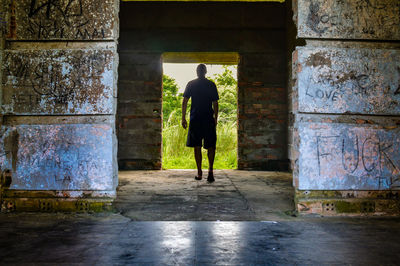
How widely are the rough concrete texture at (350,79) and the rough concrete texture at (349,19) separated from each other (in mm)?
139

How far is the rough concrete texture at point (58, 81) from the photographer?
9.27 ft

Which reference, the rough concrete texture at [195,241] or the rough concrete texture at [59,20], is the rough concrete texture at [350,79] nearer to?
the rough concrete texture at [195,241]

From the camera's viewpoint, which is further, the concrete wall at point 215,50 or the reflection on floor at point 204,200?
the concrete wall at point 215,50

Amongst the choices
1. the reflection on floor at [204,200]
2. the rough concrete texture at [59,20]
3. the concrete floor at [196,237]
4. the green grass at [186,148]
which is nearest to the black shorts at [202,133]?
the reflection on floor at [204,200]

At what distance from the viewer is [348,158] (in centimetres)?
281

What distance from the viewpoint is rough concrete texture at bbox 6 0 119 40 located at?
2822 mm

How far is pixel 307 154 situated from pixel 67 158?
7.03ft

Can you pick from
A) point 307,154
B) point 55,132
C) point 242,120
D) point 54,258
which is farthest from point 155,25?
point 54,258

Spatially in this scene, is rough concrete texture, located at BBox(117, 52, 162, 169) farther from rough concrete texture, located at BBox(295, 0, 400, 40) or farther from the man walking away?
rough concrete texture, located at BBox(295, 0, 400, 40)

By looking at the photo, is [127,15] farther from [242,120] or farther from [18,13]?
[18,13]

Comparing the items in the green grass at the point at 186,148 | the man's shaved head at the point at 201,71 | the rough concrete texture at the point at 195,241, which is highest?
the man's shaved head at the point at 201,71

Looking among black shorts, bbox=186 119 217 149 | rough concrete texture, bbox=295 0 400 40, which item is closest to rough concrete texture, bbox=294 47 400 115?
rough concrete texture, bbox=295 0 400 40

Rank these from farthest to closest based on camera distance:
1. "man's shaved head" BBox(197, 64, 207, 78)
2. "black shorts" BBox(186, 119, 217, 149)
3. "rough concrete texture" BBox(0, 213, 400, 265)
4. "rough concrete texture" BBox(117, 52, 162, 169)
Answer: "rough concrete texture" BBox(117, 52, 162, 169)
"man's shaved head" BBox(197, 64, 207, 78)
"black shorts" BBox(186, 119, 217, 149)
"rough concrete texture" BBox(0, 213, 400, 265)

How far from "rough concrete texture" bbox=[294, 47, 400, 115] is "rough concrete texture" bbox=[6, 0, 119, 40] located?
1.79 metres
